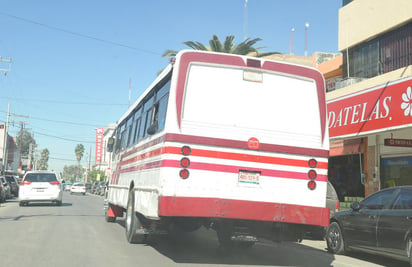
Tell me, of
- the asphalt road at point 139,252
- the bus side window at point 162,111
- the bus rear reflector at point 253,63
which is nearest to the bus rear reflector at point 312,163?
the bus rear reflector at point 253,63

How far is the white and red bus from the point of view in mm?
6555

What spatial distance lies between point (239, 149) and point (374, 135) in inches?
425

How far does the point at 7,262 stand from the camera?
7.27m

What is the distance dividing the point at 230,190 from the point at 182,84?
1.72 meters

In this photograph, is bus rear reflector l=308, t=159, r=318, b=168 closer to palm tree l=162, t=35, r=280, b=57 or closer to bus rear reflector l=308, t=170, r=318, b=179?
bus rear reflector l=308, t=170, r=318, b=179

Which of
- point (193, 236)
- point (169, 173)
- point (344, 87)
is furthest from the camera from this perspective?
point (344, 87)

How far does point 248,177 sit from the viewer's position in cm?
679

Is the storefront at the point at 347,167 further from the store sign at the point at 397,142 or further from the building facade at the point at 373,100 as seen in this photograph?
the store sign at the point at 397,142

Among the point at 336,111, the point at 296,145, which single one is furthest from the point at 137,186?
the point at 336,111

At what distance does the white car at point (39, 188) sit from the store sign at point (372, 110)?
14.0 m

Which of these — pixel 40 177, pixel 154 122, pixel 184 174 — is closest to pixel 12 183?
pixel 40 177

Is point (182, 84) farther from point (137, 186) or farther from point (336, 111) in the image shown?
point (336, 111)

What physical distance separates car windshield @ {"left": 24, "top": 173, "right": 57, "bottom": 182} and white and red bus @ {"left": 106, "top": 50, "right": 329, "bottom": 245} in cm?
1697

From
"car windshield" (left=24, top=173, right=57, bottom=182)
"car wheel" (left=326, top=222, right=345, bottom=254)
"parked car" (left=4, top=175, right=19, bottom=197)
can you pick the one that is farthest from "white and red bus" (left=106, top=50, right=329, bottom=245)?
"parked car" (left=4, top=175, right=19, bottom=197)
